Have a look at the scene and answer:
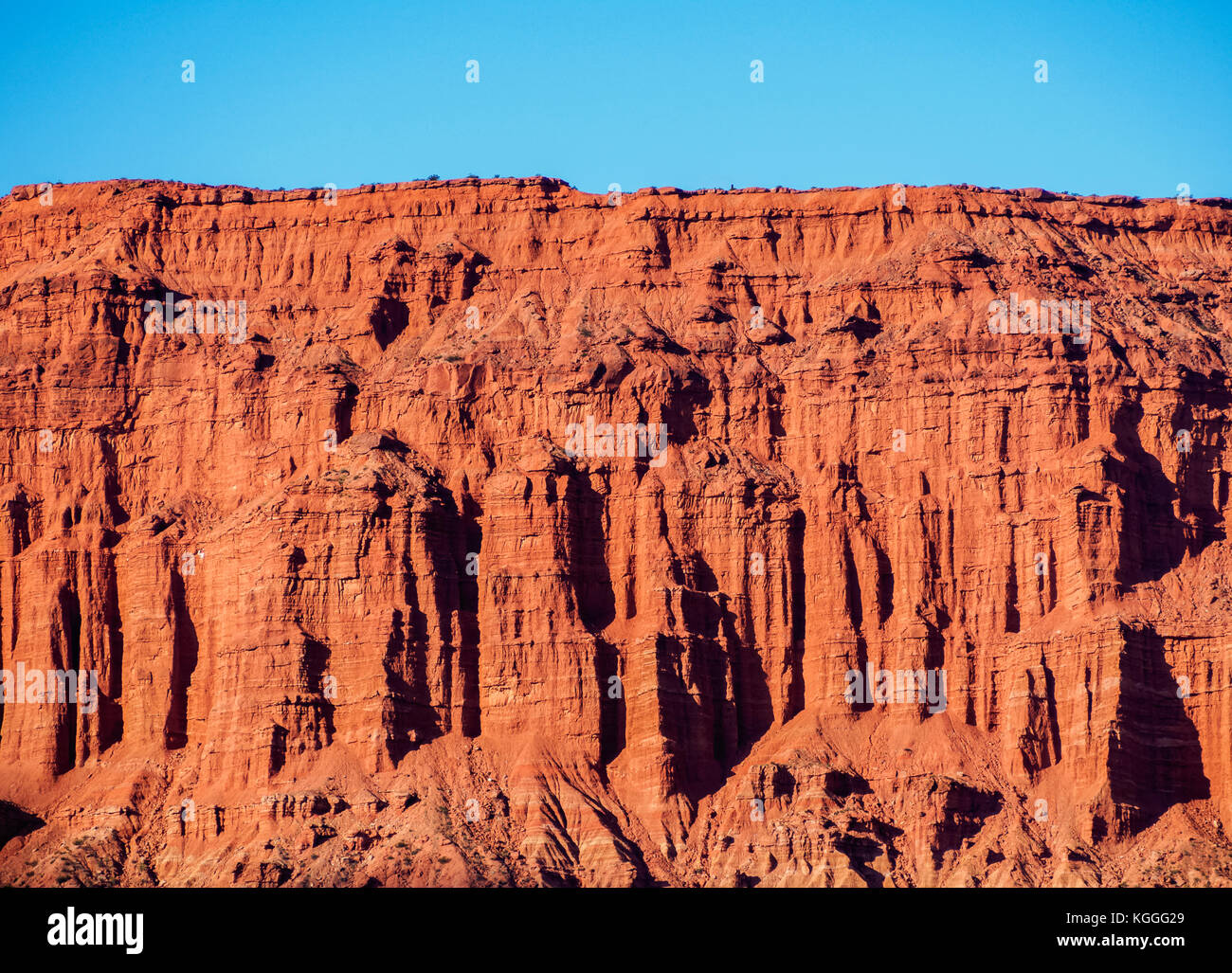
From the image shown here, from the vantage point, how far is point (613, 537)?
5364 inches

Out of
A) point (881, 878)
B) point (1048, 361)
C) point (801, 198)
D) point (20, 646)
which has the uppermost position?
point (801, 198)

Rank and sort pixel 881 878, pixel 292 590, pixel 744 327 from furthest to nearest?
pixel 744 327 < pixel 292 590 < pixel 881 878

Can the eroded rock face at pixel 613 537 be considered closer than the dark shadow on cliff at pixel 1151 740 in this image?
No

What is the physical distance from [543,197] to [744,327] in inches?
471

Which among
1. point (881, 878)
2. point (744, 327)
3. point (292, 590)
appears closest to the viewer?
point (881, 878)

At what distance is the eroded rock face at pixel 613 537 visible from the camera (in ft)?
416

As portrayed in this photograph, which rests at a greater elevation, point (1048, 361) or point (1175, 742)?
point (1048, 361)

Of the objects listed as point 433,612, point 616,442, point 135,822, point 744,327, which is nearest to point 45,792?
point 135,822

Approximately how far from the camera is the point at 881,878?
4847 inches

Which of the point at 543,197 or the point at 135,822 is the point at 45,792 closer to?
the point at 135,822

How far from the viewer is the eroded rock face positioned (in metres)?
127

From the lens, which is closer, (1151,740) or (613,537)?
(1151,740)

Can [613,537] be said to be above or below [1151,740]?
above

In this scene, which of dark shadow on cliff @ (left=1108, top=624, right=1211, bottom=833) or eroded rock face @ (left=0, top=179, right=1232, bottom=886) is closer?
dark shadow on cliff @ (left=1108, top=624, right=1211, bottom=833)
